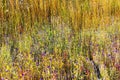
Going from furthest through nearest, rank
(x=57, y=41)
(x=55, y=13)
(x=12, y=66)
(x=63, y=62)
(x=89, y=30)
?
1. (x=55, y=13)
2. (x=89, y=30)
3. (x=57, y=41)
4. (x=63, y=62)
5. (x=12, y=66)

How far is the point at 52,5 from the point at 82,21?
52 cm

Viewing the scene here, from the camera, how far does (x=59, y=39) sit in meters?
3.62

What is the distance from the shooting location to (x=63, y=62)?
3.35 m

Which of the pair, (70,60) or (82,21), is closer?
(70,60)

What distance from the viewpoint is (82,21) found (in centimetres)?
407

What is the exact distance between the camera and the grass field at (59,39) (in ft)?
10.4

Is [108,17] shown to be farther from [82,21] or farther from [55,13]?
[55,13]

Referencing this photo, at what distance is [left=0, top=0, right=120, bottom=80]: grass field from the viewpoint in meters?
3.17

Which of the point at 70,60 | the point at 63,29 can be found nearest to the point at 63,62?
the point at 70,60

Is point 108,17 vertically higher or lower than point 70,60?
higher

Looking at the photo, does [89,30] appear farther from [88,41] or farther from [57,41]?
[57,41]

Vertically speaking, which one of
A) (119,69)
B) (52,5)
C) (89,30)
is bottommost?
(119,69)

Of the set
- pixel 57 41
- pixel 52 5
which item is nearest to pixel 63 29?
pixel 57 41

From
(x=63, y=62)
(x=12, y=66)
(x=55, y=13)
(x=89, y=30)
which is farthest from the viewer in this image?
(x=55, y=13)
